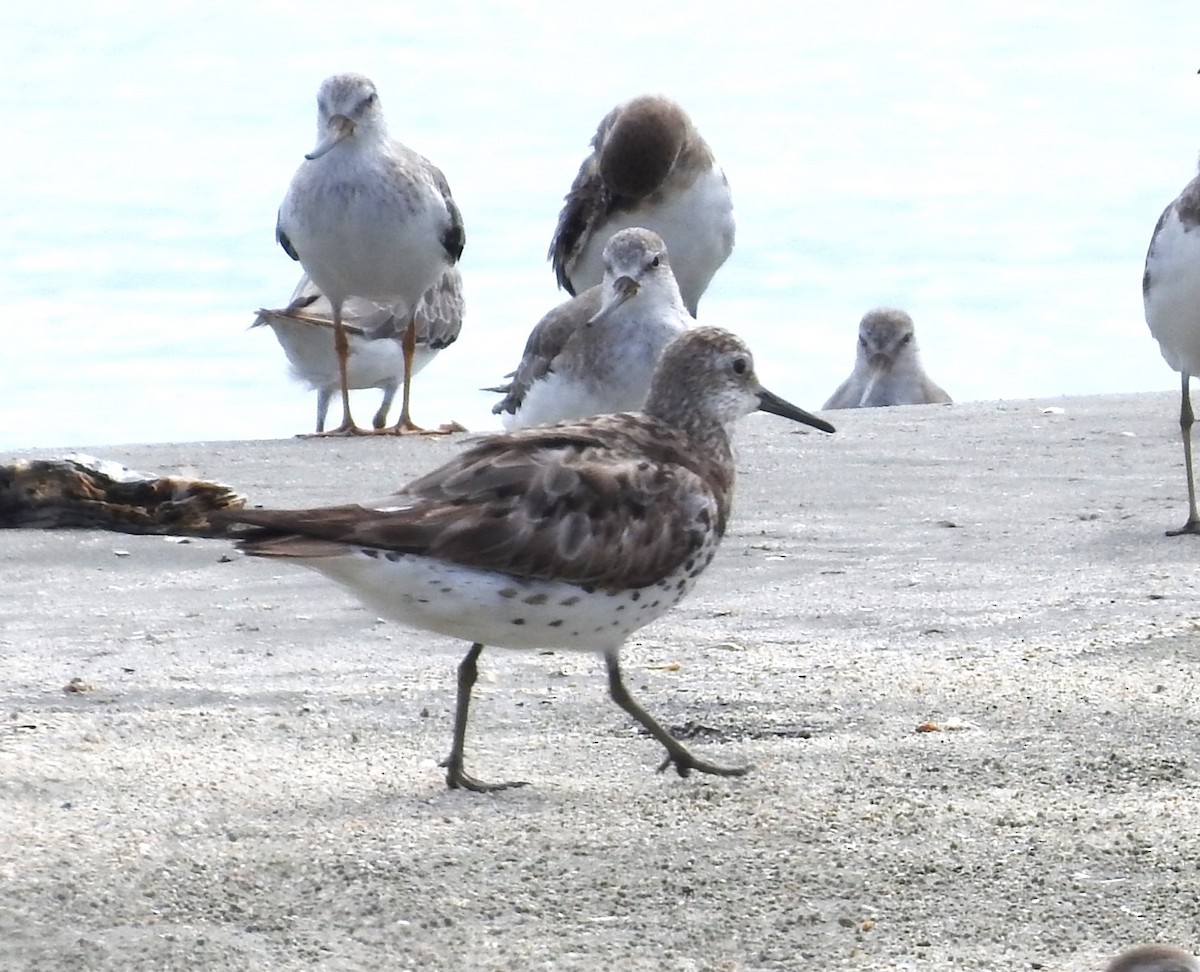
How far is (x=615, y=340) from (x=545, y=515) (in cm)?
369

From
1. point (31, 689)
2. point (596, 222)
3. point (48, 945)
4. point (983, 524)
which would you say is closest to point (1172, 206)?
point (983, 524)

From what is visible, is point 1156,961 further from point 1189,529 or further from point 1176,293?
Answer: point 1176,293

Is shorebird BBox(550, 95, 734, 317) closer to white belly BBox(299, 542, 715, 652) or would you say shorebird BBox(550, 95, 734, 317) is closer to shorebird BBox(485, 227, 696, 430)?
shorebird BBox(485, 227, 696, 430)

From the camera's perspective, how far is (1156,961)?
3396 mm

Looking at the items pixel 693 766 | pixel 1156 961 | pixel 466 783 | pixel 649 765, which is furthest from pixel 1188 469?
pixel 1156 961

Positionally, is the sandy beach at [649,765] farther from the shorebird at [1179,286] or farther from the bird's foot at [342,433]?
the bird's foot at [342,433]

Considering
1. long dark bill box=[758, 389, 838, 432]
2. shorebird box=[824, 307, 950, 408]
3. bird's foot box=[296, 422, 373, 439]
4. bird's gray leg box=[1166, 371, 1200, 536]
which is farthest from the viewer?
shorebird box=[824, 307, 950, 408]

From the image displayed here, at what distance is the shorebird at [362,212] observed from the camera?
36.4 ft

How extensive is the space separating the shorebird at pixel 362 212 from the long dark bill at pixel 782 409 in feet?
16.3

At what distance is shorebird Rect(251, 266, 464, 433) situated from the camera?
1346cm

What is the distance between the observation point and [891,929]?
3.98 meters

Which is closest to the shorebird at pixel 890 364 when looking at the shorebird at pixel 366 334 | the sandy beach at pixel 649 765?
the shorebird at pixel 366 334

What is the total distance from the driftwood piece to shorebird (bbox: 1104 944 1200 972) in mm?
4770

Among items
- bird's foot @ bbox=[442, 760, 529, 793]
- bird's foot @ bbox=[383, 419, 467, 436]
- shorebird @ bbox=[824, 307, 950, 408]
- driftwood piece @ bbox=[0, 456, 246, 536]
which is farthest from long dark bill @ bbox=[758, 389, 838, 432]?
shorebird @ bbox=[824, 307, 950, 408]
